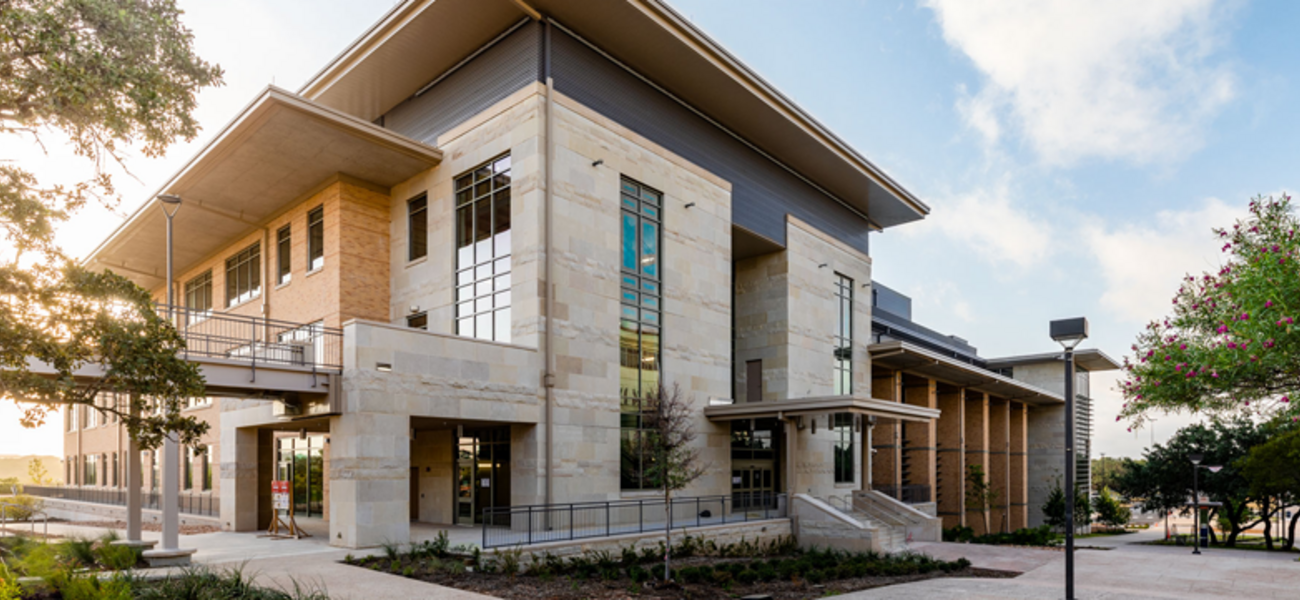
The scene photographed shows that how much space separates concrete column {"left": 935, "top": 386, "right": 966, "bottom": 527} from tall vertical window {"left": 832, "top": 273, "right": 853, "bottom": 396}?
9.38 m

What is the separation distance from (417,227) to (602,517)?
11456mm

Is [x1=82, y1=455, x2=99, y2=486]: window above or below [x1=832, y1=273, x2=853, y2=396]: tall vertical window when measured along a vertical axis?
below

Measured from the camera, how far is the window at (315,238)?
27805mm

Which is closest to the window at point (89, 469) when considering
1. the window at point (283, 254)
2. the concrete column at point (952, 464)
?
the window at point (283, 254)

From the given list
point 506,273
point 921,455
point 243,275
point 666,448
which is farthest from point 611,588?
point 921,455

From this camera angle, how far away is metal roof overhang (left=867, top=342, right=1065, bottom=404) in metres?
38.6

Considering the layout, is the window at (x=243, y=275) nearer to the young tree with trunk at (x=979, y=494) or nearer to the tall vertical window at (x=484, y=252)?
the tall vertical window at (x=484, y=252)

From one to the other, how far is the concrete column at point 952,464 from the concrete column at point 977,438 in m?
2.16

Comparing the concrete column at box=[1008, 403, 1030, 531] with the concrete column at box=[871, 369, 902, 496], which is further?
the concrete column at box=[1008, 403, 1030, 531]

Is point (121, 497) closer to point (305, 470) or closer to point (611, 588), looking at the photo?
point (305, 470)

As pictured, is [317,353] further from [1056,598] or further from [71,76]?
[1056,598]

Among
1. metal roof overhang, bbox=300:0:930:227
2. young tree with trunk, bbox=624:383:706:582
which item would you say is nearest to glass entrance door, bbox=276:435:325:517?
young tree with trunk, bbox=624:383:706:582

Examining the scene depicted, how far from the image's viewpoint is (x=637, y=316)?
88.6 feet

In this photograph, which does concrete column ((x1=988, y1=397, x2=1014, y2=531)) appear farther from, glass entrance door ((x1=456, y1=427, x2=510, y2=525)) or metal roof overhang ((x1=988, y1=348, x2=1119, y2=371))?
glass entrance door ((x1=456, y1=427, x2=510, y2=525))
